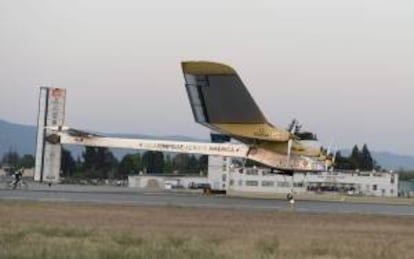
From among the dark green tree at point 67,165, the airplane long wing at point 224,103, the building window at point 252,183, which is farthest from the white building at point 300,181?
the airplane long wing at point 224,103

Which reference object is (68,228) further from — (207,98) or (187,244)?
(207,98)

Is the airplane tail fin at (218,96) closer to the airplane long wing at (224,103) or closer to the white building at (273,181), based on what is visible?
the airplane long wing at (224,103)

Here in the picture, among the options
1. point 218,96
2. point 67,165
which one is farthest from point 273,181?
point 218,96

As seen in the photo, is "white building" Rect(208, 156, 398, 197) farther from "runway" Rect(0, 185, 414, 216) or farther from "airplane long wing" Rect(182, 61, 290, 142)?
"runway" Rect(0, 185, 414, 216)

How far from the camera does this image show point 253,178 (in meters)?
153

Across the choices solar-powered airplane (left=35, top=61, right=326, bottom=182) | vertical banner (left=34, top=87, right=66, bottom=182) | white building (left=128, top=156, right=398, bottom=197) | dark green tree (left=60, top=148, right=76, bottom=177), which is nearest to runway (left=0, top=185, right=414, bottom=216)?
solar-powered airplane (left=35, top=61, right=326, bottom=182)

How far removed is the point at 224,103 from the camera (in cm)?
6569

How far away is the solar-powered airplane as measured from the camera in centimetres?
6425

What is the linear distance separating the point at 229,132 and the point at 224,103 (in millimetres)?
3101

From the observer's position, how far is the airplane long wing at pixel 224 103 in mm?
63781

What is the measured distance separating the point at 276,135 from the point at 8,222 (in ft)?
151

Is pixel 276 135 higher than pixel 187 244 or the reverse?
higher

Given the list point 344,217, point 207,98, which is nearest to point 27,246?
point 344,217

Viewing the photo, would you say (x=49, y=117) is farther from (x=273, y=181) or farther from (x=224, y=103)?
(x=273, y=181)
